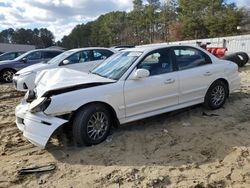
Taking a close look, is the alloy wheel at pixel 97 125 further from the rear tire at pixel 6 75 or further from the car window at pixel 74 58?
the rear tire at pixel 6 75

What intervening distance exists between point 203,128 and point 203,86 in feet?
3.58

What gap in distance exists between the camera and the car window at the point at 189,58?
22.0 ft

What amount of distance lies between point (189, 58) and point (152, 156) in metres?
2.60

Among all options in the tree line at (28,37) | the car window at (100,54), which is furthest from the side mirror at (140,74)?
the tree line at (28,37)

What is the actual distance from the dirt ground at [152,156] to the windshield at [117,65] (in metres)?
1.01

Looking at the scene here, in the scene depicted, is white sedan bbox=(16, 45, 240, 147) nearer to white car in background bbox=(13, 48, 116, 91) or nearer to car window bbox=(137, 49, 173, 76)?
car window bbox=(137, 49, 173, 76)

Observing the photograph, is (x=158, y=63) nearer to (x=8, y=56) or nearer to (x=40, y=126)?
(x=40, y=126)

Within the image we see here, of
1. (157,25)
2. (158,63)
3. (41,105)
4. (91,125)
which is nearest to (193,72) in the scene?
(158,63)

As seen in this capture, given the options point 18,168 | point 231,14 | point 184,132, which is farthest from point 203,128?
point 231,14

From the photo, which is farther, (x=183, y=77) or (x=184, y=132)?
(x=183, y=77)

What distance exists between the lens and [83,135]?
5344 mm

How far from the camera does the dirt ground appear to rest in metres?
4.38

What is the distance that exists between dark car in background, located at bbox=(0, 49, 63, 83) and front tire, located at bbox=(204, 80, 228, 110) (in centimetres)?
932

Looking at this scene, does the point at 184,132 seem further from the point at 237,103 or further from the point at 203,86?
the point at 237,103
